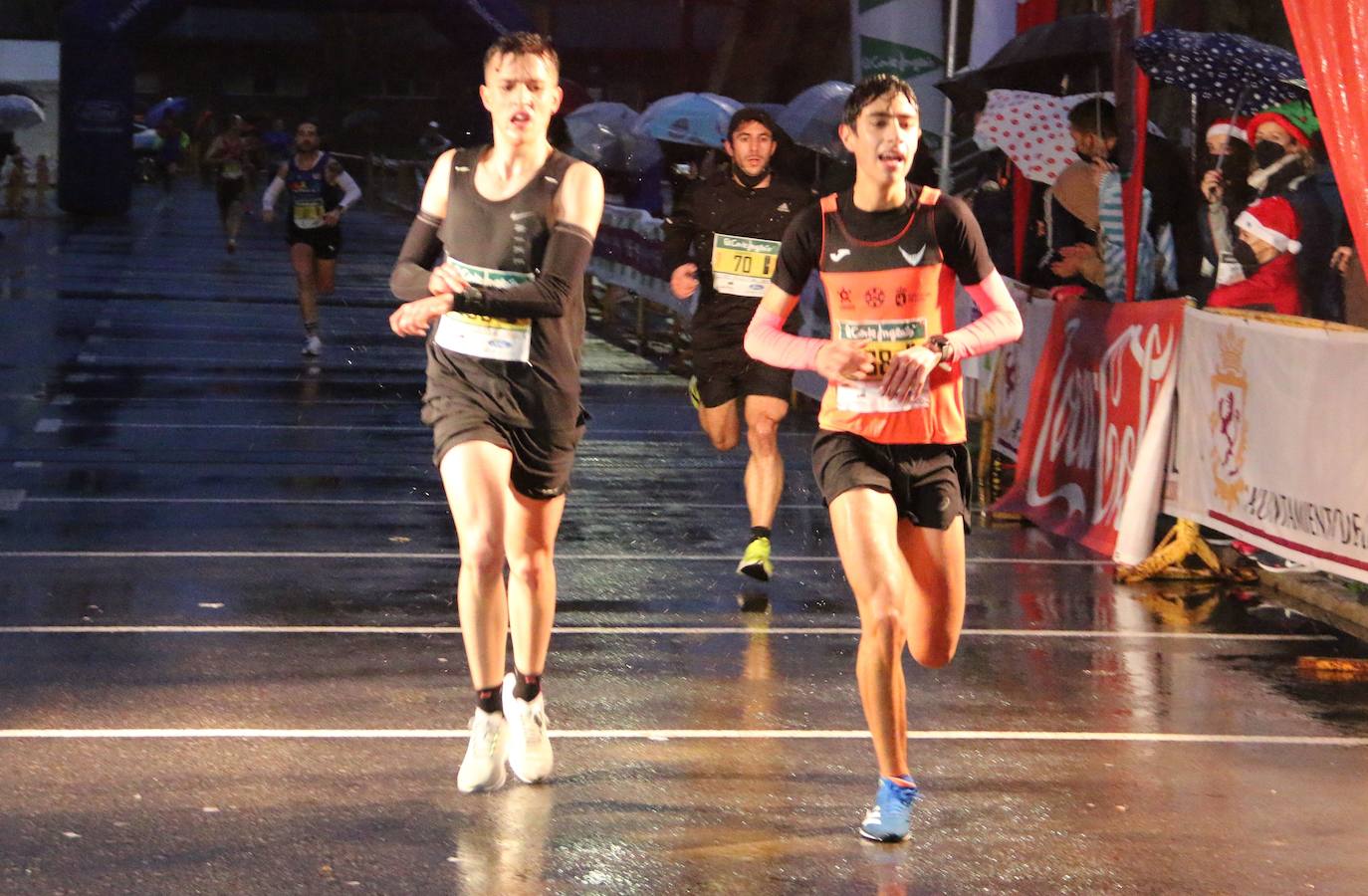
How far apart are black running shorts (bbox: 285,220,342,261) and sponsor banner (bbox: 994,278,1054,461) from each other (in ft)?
25.1

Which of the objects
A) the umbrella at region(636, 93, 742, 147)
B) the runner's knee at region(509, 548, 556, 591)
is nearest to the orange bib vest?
the runner's knee at region(509, 548, 556, 591)

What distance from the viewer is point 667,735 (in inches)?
270

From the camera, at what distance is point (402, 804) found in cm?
590

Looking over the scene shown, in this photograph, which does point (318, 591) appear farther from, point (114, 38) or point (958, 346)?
point (114, 38)

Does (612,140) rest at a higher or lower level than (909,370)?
higher

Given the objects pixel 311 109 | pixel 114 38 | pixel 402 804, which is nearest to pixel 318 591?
pixel 402 804

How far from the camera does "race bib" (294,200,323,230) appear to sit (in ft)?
60.8

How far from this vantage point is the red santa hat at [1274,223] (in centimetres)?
1022

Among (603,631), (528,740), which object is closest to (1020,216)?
(603,631)

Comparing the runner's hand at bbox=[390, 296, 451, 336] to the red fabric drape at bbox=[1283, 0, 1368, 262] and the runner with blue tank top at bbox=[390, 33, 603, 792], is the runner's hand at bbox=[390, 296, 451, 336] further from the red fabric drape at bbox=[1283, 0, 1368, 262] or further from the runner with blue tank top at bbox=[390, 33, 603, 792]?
the red fabric drape at bbox=[1283, 0, 1368, 262]

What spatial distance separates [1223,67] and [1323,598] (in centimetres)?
370

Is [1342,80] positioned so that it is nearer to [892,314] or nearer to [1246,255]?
[892,314]

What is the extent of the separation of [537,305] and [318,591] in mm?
3836

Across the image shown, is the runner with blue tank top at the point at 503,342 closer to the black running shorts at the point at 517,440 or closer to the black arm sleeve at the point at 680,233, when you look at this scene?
the black running shorts at the point at 517,440
